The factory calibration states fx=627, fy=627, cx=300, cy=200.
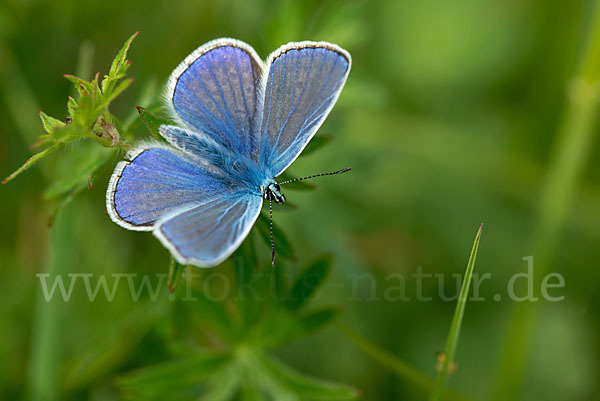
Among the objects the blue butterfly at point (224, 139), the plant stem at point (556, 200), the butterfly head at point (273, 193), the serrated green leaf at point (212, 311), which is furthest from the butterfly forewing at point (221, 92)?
the plant stem at point (556, 200)

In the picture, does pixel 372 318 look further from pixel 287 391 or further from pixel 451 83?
pixel 451 83

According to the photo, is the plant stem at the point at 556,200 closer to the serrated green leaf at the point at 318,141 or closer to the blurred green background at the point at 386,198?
the blurred green background at the point at 386,198

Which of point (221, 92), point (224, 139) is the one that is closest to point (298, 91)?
point (221, 92)

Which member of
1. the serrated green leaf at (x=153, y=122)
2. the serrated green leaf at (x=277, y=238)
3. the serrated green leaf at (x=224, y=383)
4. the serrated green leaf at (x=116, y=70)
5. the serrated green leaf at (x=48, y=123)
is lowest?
the serrated green leaf at (x=224, y=383)

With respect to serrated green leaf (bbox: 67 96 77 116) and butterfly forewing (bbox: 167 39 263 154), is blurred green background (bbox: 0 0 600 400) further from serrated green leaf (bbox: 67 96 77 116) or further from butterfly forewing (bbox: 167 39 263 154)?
serrated green leaf (bbox: 67 96 77 116)

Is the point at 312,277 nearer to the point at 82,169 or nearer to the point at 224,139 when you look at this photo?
the point at 224,139

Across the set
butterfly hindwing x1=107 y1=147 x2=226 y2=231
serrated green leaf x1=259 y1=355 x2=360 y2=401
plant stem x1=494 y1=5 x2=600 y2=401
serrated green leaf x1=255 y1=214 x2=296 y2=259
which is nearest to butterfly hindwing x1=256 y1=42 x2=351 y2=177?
serrated green leaf x1=255 y1=214 x2=296 y2=259
